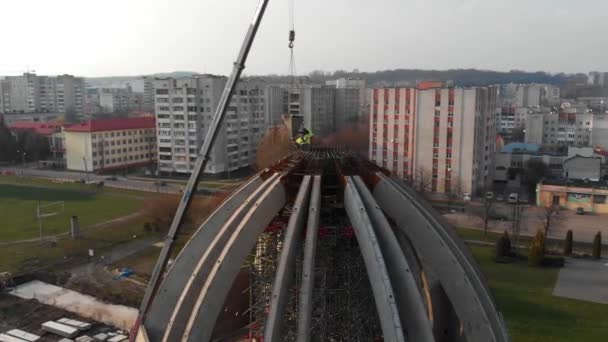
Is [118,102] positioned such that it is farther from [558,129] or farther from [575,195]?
[575,195]

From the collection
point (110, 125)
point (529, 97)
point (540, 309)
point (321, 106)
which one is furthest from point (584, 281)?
point (529, 97)

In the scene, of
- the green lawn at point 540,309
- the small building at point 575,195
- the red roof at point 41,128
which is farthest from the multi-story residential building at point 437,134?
the red roof at point 41,128

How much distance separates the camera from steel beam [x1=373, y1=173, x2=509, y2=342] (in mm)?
9266

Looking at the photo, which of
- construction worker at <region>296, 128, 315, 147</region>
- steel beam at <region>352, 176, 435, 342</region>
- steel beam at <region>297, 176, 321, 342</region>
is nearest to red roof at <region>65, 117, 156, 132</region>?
construction worker at <region>296, 128, 315, 147</region>

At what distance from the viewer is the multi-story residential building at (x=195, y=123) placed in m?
46.7

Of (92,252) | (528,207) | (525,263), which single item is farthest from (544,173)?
(92,252)

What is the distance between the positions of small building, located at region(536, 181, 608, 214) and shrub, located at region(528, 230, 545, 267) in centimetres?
1201

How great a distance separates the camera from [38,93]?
9294 centimetres

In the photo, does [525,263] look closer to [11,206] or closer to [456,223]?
[456,223]

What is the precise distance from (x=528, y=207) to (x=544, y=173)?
8121 millimetres

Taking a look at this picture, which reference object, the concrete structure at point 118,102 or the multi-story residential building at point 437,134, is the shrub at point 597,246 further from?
the concrete structure at point 118,102

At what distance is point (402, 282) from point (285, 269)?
5.94 ft

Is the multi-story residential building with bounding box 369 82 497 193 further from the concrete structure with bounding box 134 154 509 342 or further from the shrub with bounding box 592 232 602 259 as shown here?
the concrete structure with bounding box 134 154 509 342

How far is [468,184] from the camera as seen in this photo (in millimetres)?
38000
